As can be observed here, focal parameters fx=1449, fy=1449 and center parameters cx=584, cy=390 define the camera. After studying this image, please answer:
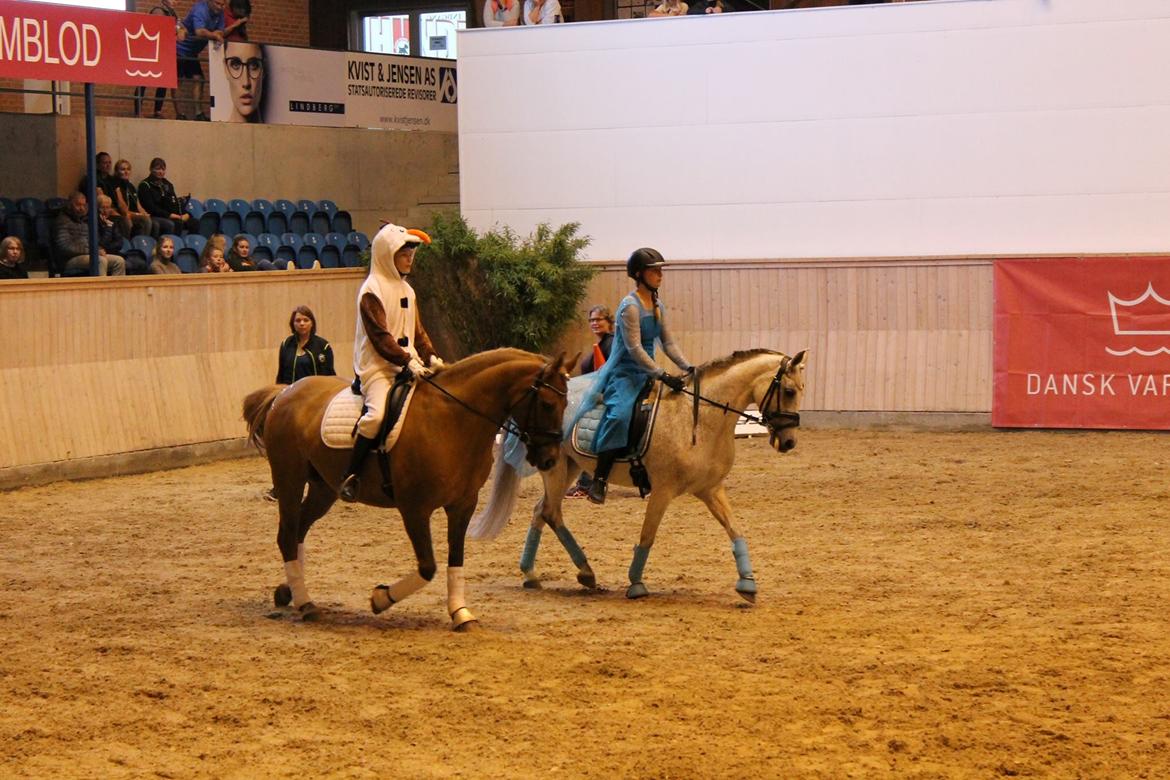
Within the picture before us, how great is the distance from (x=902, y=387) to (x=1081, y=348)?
7.05 feet

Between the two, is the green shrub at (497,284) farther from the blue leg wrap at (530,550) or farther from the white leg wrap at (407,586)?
the white leg wrap at (407,586)

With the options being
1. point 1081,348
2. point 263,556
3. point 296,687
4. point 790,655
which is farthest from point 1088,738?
point 1081,348

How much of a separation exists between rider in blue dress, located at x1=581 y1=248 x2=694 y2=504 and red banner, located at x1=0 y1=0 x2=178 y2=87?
29.7 feet

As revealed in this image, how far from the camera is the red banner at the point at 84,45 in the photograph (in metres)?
15.6

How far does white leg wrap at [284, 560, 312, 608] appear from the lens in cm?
894

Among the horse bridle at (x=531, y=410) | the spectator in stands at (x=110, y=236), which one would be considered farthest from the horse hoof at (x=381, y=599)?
the spectator in stands at (x=110, y=236)

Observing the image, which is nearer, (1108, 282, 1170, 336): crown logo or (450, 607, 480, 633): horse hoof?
(450, 607, 480, 633): horse hoof

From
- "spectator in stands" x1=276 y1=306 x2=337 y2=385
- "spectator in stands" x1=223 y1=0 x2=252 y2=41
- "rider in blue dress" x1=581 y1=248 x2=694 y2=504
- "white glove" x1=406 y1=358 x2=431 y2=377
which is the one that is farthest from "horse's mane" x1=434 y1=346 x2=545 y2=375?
"spectator in stands" x1=223 y1=0 x2=252 y2=41

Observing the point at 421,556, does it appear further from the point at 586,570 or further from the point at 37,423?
the point at 37,423

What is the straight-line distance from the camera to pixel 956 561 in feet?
34.2

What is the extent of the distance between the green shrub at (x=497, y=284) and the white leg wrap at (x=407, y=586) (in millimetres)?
9959

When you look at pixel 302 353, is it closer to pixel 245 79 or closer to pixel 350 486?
pixel 350 486

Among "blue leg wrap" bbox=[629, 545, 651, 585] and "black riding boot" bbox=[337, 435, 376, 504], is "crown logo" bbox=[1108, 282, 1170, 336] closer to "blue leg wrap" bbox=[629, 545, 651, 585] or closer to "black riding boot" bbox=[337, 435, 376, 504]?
"blue leg wrap" bbox=[629, 545, 651, 585]

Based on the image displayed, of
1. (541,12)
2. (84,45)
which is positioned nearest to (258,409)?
(84,45)
